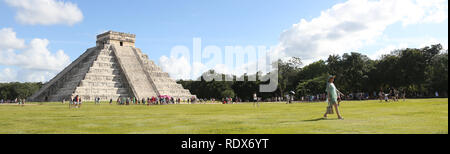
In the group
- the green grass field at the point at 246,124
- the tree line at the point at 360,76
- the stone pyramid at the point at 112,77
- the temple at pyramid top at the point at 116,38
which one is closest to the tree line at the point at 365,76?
the tree line at the point at 360,76

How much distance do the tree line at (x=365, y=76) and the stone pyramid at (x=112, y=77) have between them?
2344 cm

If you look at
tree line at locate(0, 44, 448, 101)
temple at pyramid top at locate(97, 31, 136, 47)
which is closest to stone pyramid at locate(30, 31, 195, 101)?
temple at pyramid top at locate(97, 31, 136, 47)

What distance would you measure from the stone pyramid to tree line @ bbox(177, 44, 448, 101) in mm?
23440

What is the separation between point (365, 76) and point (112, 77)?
49.8 m

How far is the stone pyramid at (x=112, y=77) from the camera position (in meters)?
64.8

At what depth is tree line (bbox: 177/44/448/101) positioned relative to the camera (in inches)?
2408

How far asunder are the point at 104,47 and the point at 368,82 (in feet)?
184

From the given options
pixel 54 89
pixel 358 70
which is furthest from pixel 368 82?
pixel 54 89

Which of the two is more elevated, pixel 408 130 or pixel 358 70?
pixel 358 70

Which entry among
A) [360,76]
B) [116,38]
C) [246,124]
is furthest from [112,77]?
[246,124]

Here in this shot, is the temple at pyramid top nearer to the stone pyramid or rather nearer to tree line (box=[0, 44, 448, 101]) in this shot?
the stone pyramid
